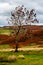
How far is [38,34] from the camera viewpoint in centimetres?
10956

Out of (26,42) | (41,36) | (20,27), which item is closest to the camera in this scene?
(20,27)

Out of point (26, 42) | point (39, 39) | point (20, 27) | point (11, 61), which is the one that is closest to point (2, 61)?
point (11, 61)

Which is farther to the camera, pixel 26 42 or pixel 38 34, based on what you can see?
pixel 38 34

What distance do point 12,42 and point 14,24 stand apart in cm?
3127

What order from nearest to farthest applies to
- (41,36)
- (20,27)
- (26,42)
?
(20,27)
(26,42)
(41,36)

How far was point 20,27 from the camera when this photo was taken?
6888cm

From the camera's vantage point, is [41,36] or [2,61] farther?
[41,36]

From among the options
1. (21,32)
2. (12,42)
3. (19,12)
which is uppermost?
(19,12)

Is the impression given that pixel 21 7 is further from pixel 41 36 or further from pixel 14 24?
pixel 41 36

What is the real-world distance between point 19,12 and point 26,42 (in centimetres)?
2798

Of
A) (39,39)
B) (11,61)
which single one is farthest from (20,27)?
(39,39)

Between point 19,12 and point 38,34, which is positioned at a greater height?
point 19,12

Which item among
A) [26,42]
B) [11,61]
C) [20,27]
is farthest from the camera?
[26,42]

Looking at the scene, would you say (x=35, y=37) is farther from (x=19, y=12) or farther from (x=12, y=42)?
(x=19, y=12)
